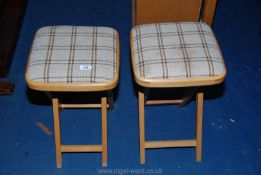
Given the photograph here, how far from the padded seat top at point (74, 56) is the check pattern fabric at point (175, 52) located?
0.42ft

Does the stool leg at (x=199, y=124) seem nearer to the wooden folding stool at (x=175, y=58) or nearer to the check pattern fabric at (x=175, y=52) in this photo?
the wooden folding stool at (x=175, y=58)

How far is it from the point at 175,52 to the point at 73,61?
18.9 inches

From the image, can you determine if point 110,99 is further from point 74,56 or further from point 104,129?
point 74,56

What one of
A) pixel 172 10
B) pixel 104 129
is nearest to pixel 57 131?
pixel 104 129

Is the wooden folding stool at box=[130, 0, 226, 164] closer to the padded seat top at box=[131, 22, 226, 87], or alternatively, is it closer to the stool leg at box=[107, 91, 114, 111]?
the padded seat top at box=[131, 22, 226, 87]

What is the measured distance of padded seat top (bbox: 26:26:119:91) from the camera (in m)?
1.56

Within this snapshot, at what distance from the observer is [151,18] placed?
2.14m

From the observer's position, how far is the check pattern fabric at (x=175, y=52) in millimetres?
1565

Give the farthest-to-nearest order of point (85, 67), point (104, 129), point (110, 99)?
1. point (110, 99)
2. point (104, 129)
3. point (85, 67)

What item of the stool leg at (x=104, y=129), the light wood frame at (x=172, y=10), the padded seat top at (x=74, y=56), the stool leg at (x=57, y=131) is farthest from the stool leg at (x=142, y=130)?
the light wood frame at (x=172, y=10)

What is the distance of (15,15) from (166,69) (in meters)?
1.65

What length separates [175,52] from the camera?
1646mm

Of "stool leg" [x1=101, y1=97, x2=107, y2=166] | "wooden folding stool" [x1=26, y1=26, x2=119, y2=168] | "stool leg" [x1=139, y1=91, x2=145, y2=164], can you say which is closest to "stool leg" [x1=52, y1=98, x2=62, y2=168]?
"wooden folding stool" [x1=26, y1=26, x2=119, y2=168]

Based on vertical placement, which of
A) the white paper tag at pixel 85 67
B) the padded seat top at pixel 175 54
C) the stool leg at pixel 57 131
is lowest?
the stool leg at pixel 57 131
